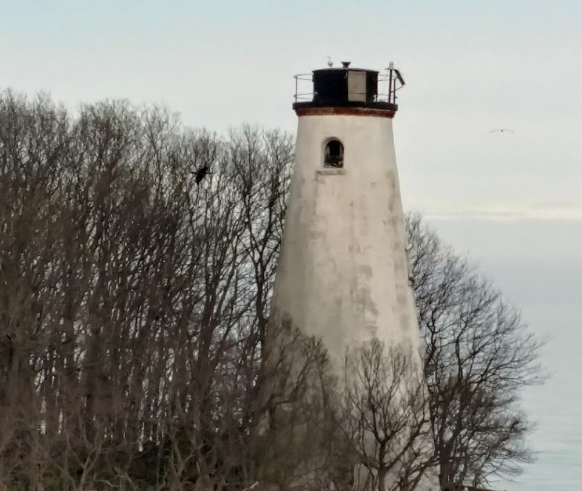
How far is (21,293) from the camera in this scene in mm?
38344

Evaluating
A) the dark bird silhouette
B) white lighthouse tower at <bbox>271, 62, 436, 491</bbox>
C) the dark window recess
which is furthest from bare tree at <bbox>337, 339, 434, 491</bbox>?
the dark bird silhouette

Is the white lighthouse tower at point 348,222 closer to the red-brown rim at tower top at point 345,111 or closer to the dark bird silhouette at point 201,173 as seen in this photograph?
the red-brown rim at tower top at point 345,111

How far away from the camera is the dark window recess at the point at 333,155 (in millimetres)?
37781

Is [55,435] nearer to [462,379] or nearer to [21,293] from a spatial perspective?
[21,293]

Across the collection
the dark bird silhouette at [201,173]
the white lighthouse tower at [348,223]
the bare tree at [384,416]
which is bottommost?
the bare tree at [384,416]

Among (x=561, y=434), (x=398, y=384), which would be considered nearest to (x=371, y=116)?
(x=398, y=384)

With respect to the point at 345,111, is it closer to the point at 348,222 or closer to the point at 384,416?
the point at 348,222

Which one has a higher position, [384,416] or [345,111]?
[345,111]

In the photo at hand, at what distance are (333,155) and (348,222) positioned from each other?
155 centimetres

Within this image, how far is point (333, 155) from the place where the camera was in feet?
124

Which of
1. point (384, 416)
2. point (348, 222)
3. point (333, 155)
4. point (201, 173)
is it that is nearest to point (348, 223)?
point (348, 222)

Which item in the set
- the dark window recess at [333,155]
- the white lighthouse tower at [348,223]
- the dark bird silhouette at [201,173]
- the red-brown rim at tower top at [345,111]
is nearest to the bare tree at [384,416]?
the white lighthouse tower at [348,223]

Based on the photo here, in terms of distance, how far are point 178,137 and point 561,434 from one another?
959 inches

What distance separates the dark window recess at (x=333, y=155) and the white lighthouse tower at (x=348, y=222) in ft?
0.07
